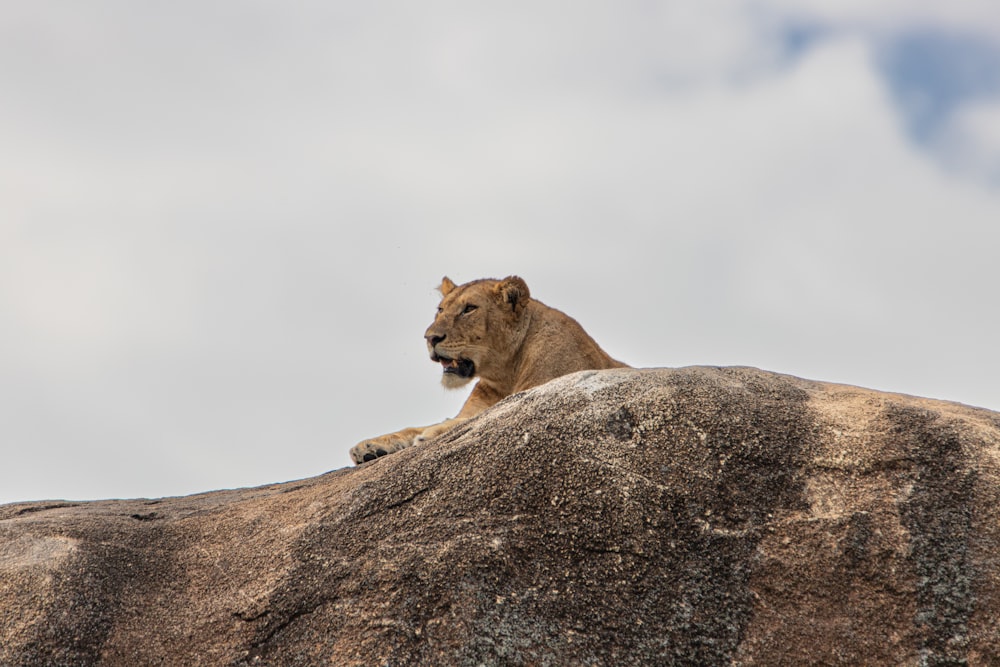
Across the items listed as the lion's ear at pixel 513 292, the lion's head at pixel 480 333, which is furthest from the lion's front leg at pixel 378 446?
the lion's ear at pixel 513 292

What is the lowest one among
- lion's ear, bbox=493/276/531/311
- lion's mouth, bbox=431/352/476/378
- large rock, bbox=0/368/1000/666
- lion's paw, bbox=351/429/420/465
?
large rock, bbox=0/368/1000/666

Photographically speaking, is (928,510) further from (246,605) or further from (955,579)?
(246,605)

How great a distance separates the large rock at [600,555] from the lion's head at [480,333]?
4799mm

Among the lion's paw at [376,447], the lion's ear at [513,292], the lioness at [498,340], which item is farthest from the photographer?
the lion's ear at [513,292]

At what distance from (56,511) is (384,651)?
3334 mm

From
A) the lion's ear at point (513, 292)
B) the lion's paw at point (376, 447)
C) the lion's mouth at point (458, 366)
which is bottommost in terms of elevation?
the lion's paw at point (376, 447)

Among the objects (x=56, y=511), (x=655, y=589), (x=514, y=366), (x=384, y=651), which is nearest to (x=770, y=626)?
(x=655, y=589)

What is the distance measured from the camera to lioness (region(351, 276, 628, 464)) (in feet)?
39.0

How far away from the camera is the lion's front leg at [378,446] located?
9086mm

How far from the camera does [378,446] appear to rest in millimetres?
9078

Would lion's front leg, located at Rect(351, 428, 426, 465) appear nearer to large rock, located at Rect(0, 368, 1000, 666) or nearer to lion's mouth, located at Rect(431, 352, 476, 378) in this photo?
large rock, located at Rect(0, 368, 1000, 666)

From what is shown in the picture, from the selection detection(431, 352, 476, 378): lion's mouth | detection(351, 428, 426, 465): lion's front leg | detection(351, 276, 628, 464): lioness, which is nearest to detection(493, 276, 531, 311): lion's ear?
detection(351, 276, 628, 464): lioness

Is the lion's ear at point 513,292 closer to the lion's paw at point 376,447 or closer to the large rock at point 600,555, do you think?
the lion's paw at point 376,447

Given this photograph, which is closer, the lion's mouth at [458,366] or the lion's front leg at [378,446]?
the lion's front leg at [378,446]
